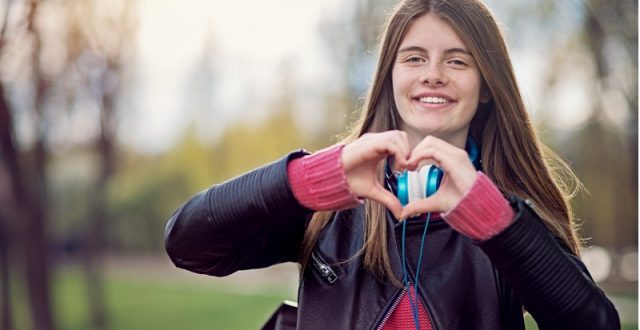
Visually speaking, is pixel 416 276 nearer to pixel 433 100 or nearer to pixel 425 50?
pixel 433 100

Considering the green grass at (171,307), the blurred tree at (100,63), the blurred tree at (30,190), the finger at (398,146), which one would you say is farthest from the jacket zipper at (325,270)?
the green grass at (171,307)

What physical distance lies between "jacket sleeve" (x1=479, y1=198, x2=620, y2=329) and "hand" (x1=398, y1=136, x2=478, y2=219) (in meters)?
0.10

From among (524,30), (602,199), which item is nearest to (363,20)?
(524,30)

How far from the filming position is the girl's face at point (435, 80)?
1930 mm

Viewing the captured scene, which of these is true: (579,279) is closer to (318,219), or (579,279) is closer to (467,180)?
(467,180)

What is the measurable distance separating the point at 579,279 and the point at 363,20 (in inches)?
450

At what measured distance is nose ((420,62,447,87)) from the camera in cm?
191

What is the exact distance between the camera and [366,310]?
188cm

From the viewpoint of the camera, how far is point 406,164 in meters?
1.66

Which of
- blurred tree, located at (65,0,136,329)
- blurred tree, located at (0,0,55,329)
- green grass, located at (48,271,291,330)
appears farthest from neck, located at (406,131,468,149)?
green grass, located at (48,271,291,330)

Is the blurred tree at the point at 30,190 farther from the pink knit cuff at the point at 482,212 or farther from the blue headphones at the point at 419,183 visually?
the pink knit cuff at the point at 482,212

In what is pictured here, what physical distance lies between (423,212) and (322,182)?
0.72 ft

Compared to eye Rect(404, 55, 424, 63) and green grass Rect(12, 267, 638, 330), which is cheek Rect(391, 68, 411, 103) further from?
green grass Rect(12, 267, 638, 330)

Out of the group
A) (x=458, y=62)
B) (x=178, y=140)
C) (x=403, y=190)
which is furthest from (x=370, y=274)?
(x=178, y=140)
